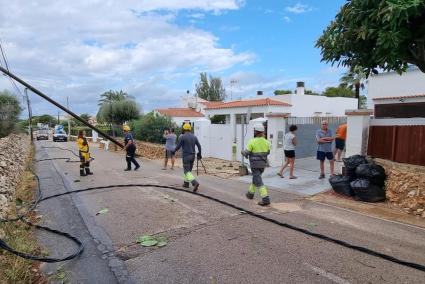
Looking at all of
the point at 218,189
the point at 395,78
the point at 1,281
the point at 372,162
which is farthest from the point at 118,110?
the point at 1,281

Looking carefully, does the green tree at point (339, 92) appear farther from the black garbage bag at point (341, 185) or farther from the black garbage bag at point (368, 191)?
the black garbage bag at point (368, 191)

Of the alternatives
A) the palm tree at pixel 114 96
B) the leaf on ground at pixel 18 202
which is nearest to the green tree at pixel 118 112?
the palm tree at pixel 114 96

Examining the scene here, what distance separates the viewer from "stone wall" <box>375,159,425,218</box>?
7.21 m

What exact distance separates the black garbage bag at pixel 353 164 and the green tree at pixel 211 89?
190 ft

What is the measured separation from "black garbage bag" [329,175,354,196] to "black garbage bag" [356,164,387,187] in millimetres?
448

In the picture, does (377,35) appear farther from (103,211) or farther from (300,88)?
(300,88)

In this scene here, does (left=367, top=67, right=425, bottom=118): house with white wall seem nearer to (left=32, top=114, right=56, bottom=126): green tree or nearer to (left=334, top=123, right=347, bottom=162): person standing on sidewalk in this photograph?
(left=334, top=123, right=347, bottom=162): person standing on sidewalk

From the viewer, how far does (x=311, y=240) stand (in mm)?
5578

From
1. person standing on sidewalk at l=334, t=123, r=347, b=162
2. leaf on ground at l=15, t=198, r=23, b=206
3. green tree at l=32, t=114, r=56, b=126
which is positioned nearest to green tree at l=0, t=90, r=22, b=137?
leaf on ground at l=15, t=198, r=23, b=206

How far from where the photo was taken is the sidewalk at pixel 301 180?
382 inches

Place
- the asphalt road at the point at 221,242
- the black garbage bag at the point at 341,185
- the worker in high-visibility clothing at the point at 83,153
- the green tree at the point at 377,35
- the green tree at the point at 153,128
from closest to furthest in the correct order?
the asphalt road at the point at 221,242, the green tree at the point at 377,35, the black garbage bag at the point at 341,185, the worker in high-visibility clothing at the point at 83,153, the green tree at the point at 153,128

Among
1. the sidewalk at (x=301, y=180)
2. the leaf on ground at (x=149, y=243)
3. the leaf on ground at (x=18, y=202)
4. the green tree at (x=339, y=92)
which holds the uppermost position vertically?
the green tree at (x=339, y=92)

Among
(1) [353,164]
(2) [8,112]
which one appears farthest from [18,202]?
(2) [8,112]

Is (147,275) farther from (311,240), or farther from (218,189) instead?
(218,189)
